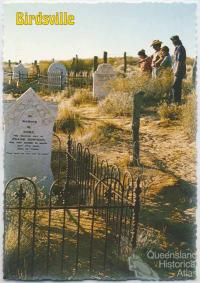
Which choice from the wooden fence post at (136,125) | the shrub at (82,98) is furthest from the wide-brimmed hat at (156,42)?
the shrub at (82,98)

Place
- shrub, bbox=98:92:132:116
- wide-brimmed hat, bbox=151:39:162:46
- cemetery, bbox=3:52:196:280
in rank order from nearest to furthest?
1. cemetery, bbox=3:52:196:280
2. wide-brimmed hat, bbox=151:39:162:46
3. shrub, bbox=98:92:132:116

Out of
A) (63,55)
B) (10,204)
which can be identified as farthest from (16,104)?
(10,204)

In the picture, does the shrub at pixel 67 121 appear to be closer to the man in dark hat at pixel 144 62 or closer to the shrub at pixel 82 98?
the shrub at pixel 82 98

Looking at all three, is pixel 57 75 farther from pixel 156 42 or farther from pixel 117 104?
pixel 156 42

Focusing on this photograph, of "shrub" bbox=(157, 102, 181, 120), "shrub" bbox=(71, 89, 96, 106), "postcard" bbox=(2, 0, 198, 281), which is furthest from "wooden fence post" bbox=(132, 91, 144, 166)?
"shrub" bbox=(71, 89, 96, 106)

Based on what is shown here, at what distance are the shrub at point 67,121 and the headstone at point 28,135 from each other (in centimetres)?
101

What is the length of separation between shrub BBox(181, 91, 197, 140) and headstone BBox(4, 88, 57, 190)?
66.6 inches

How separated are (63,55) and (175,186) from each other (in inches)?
82.2

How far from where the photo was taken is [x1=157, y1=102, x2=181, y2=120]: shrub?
23.3 ft

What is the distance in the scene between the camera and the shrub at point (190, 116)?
582 cm

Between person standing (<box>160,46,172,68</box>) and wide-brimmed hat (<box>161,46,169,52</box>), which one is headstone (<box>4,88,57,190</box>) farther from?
person standing (<box>160,46,172,68</box>)

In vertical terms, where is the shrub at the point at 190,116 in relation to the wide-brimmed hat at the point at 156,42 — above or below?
below

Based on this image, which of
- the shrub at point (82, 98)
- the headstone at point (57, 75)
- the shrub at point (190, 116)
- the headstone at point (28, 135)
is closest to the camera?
the shrub at point (190, 116)

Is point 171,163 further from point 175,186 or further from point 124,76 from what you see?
point 124,76
